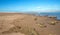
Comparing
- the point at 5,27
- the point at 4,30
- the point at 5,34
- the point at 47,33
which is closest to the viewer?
the point at 5,34

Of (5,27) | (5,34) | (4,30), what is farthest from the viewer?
(5,27)

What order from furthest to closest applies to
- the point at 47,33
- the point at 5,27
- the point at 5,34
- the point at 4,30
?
1. the point at 47,33
2. the point at 5,27
3. the point at 4,30
4. the point at 5,34

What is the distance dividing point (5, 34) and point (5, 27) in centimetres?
92

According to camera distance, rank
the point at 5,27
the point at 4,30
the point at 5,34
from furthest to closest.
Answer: the point at 5,27 < the point at 4,30 < the point at 5,34

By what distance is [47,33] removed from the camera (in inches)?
295

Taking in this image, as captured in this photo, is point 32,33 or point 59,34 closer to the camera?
point 32,33

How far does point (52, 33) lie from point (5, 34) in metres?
3.03

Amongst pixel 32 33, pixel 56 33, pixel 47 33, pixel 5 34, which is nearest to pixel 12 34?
pixel 5 34

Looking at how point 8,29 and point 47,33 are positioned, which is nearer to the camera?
point 8,29

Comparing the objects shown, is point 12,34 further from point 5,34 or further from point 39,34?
point 39,34

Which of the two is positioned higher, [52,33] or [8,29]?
[8,29]

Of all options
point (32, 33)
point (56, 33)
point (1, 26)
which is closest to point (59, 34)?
point (56, 33)

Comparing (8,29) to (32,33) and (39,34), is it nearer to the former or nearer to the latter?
(32,33)

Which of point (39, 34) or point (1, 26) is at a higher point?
point (1, 26)
